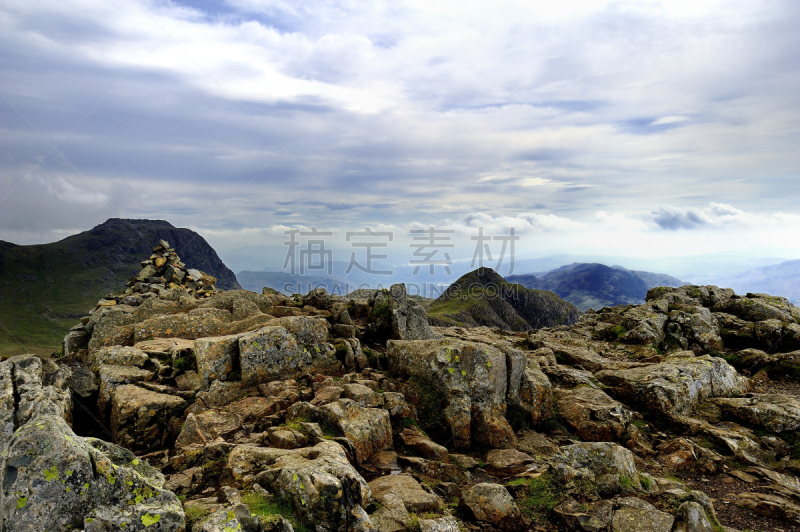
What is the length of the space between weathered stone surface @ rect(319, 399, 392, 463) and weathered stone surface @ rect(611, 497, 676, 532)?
8095 millimetres

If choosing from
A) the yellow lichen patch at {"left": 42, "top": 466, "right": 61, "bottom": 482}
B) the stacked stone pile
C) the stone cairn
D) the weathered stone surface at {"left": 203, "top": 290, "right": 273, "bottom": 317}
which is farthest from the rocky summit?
the stacked stone pile

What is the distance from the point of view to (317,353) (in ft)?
67.0

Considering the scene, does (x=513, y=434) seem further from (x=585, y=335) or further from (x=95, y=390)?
(x=585, y=335)

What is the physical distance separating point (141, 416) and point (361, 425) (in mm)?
8274

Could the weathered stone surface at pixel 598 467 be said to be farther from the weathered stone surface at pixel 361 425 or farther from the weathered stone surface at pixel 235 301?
the weathered stone surface at pixel 235 301

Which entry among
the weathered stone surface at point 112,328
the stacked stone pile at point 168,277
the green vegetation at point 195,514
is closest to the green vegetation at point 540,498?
the green vegetation at point 195,514

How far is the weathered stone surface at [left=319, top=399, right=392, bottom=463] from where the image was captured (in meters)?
14.5

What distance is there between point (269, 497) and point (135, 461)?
10.9ft

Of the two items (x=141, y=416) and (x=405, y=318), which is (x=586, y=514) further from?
(x=141, y=416)

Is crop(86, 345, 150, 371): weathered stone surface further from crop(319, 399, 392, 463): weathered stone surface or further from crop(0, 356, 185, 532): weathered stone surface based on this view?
crop(0, 356, 185, 532): weathered stone surface

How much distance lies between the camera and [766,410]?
19406mm

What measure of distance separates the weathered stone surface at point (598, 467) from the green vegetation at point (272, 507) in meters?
9.12

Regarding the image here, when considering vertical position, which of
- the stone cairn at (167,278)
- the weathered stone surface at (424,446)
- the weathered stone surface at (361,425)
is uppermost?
the stone cairn at (167,278)

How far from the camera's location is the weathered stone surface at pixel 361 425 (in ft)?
47.6
